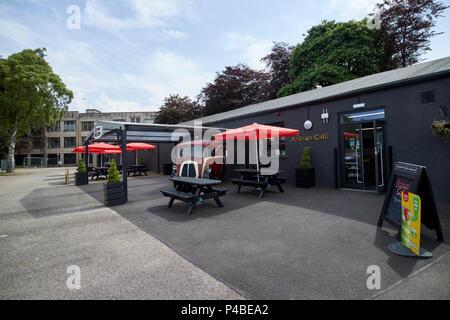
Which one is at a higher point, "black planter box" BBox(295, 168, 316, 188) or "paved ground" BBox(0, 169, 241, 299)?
"black planter box" BBox(295, 168, 316, 188)

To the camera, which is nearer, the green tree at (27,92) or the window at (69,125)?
the green tree at (27,92)

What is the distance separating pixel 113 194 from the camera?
260 inches

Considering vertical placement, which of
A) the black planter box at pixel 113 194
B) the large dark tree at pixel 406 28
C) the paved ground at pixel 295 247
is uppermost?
the large dark tree at pixel 406 28

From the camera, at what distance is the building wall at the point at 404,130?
236 inches

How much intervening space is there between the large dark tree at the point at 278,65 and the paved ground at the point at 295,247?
20.9m

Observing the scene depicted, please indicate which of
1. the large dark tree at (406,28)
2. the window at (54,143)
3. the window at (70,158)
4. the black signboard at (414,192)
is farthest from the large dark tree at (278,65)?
the window at (54,143)

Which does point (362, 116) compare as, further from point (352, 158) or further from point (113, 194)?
point (113, 194)

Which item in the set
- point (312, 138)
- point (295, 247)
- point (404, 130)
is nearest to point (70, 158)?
point (312, 138)

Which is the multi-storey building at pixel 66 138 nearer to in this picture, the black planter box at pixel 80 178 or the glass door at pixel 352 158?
the black planter box at pixel 80 178

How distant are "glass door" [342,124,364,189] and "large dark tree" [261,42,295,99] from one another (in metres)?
17.8

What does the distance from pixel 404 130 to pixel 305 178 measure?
11.1 feet

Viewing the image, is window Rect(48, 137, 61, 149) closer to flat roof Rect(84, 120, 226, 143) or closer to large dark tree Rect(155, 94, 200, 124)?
large dark tree Rect(155, 94, 200, 124)

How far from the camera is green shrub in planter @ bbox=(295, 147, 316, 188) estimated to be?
872cm

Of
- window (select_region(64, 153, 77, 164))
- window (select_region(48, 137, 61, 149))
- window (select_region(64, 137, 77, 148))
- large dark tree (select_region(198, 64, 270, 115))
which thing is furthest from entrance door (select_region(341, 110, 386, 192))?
window (select_region(48, 137, 61, 149))
